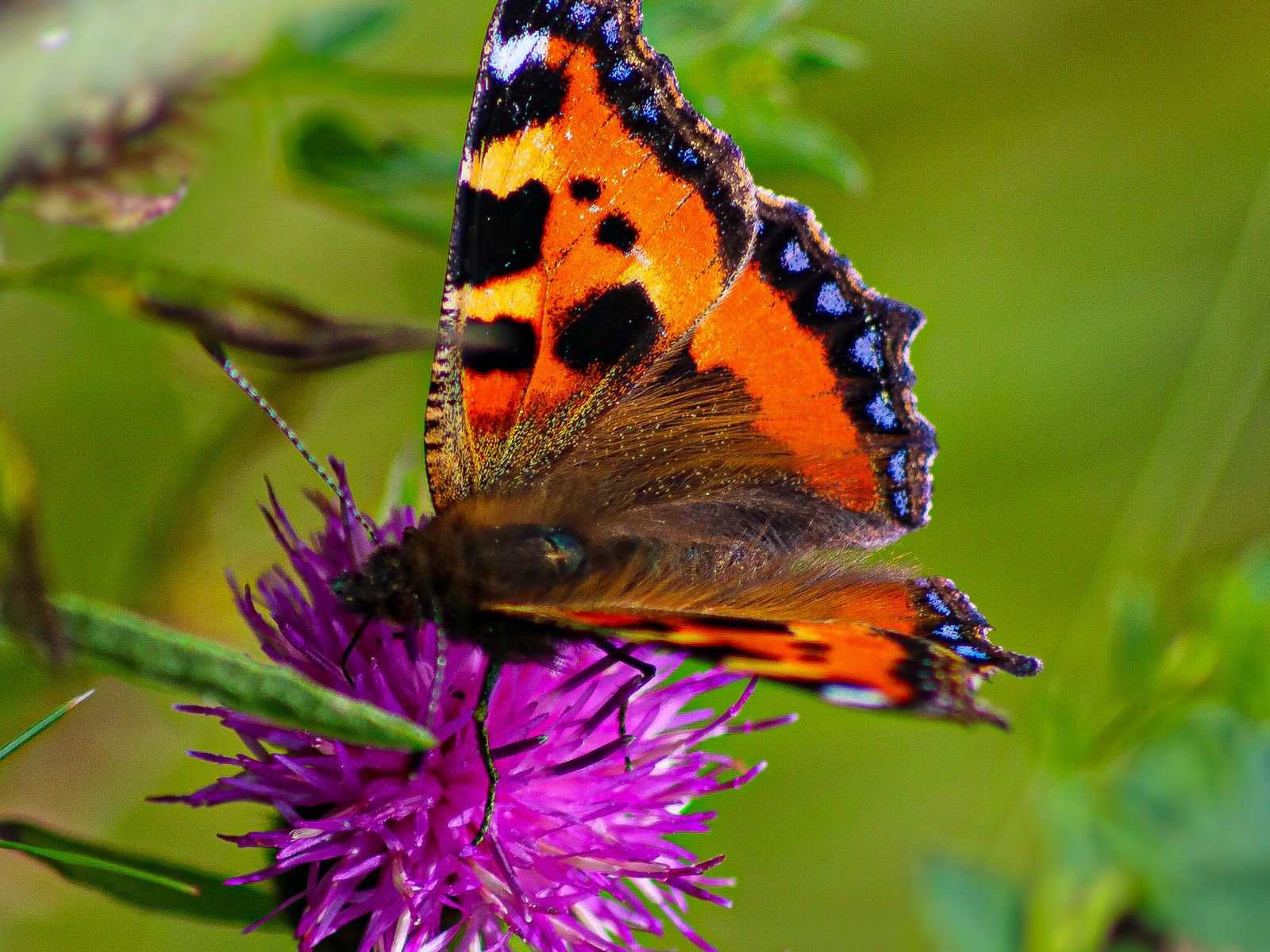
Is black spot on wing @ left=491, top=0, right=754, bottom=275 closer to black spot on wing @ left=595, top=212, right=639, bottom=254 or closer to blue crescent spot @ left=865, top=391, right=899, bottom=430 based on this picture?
black spot on wing @ left=595, top=212, right=639, bottom=254

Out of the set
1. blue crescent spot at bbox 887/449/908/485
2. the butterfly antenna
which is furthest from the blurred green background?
blue crescent spot at bbox 887/449/908/485

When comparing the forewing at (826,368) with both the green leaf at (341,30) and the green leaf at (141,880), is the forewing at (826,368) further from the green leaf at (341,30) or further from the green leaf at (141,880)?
the green leaf at (141,880)

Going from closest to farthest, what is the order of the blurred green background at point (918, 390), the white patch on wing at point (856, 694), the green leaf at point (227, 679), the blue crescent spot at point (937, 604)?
the green leaf at point (227, 679), the white patch on wing at point (856, 694), the blue crescent spot at point (937, 604), the blurred green background at point (918, 390)

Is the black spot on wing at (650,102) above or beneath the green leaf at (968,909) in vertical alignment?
above

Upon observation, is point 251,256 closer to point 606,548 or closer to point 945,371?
point 606,548

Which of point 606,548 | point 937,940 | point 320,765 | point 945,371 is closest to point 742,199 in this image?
point 606,548

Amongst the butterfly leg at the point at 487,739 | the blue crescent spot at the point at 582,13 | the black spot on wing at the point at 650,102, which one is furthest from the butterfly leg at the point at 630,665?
the blue crescent spot at the point at 582,13
